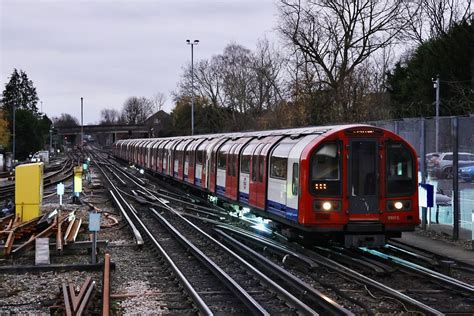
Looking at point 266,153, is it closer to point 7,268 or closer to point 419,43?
point 7,268

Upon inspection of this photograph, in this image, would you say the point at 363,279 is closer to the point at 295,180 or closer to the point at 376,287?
the point at 376,287

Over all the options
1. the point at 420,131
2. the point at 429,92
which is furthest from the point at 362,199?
the point at 429,92

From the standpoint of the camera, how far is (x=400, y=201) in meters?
13.0

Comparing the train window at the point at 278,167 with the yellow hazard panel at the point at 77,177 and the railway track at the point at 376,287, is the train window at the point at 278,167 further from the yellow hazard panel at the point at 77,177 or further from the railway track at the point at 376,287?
the yellow hazard panel at the point at 77,177

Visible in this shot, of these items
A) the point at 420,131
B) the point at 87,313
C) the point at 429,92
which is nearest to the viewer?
the point at 87,313

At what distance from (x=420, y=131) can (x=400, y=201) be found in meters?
4.72

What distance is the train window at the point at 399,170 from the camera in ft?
42.8

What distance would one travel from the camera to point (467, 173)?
50.4 feet

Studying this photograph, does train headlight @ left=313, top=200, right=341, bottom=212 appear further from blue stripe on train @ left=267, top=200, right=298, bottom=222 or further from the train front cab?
blue stripe on train @ left=267, top=200, right=298, bottom=222

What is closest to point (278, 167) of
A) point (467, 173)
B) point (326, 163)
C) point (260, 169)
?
point (260, 169)

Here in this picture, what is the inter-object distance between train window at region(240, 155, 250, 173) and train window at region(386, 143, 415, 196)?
5.66m

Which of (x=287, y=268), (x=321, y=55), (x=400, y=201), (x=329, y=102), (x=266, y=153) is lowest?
(x=287, y=268)

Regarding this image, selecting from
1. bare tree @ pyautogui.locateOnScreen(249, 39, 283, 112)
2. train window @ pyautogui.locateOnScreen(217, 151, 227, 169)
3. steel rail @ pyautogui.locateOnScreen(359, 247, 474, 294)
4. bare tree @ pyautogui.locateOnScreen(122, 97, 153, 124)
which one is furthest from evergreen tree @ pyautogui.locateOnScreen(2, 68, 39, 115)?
steel rail @ pyautogui.locateOnScreen(359, 247, 474, 294)

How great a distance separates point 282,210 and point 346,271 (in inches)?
132
